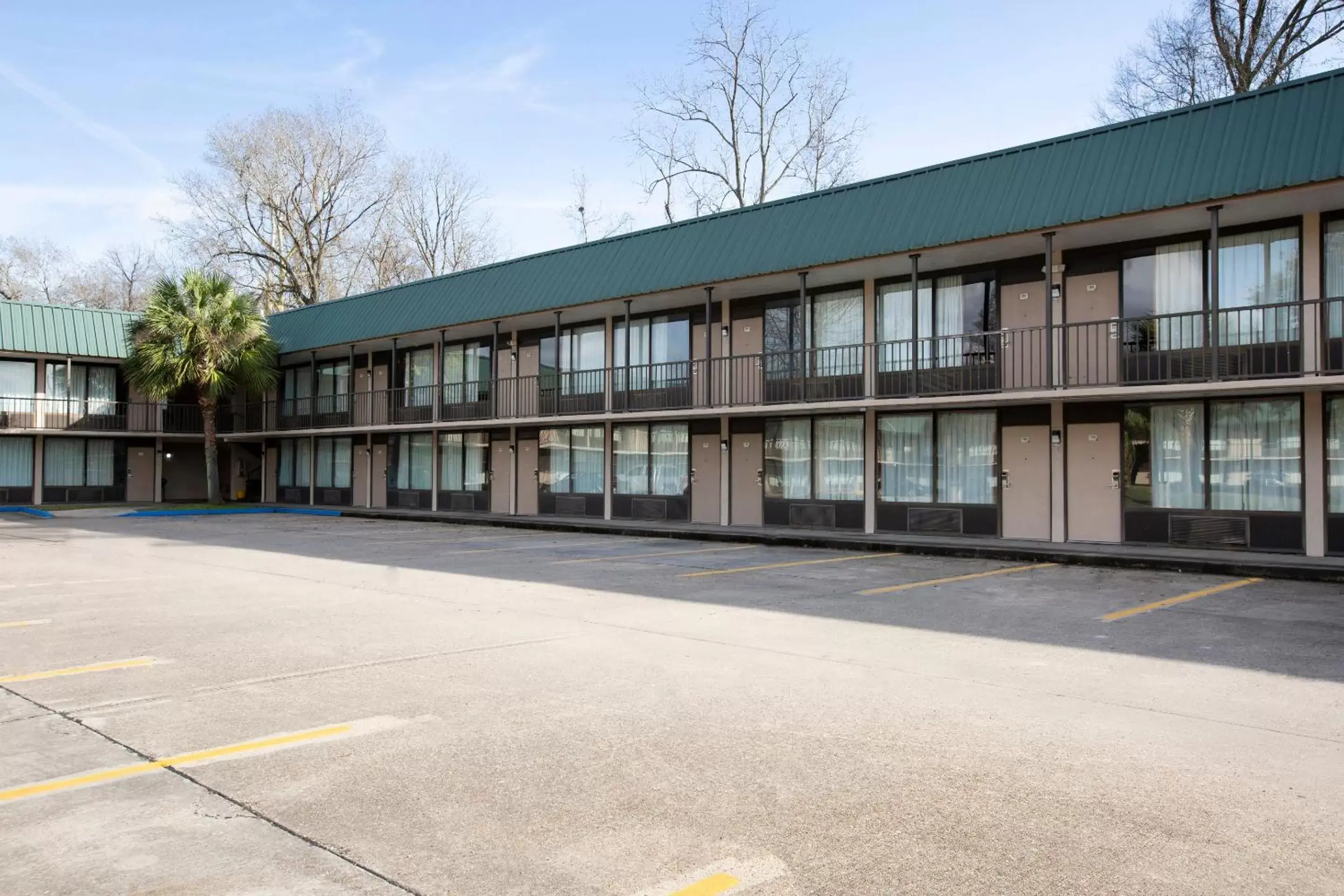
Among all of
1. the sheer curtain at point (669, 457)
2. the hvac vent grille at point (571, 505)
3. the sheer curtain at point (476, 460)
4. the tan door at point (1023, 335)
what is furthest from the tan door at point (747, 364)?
the sheer curtain at point (476, 460)

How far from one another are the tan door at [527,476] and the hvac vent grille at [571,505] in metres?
0.89

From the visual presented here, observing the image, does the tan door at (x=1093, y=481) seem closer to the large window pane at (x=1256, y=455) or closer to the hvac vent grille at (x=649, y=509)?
the large window pane at (x=1256, y=455)

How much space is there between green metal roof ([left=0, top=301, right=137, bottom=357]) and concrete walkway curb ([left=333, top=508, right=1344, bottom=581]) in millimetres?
19323

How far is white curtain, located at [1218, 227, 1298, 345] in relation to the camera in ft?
47.5

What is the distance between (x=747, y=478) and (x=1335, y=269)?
1159cm

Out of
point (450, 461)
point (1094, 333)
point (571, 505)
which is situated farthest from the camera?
point (450, 461)

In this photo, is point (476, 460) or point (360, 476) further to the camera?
point (360, 476)

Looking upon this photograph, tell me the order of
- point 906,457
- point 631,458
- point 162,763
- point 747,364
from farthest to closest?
point 631,458 < point 747,364 < point 906,457 < point 162,763

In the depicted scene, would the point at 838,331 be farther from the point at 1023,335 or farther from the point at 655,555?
the point at 655,555

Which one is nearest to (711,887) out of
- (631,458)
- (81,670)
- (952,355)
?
(81,670)

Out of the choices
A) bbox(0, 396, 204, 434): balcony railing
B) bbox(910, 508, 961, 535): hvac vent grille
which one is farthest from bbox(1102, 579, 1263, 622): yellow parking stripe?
bbox(0, 396, 204, 434): balcony railing

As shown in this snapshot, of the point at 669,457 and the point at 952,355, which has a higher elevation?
the point at 952,355

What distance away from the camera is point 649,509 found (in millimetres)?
23109

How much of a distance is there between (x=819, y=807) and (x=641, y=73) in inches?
1543
